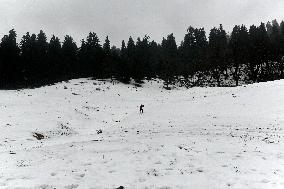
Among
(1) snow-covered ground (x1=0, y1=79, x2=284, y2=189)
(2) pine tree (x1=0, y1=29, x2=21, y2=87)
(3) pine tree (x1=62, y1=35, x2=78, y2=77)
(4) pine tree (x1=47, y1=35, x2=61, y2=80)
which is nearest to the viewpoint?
(1) snow-covered ground (x1=0, y1=79, x2=284, y2=189)

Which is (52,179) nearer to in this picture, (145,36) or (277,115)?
(277,115)

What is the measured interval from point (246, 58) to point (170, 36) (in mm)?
60354

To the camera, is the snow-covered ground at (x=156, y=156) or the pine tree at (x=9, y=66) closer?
the snow-covered ground at (x=156, y=156)

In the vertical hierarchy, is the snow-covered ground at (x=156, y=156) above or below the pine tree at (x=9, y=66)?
below

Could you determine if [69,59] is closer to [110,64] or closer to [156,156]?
[110,64]

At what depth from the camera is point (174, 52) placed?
136 m

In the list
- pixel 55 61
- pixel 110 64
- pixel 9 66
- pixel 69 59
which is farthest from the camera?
pixel 69 59

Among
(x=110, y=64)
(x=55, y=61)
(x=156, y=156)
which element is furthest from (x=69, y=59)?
(x=156, y=156)

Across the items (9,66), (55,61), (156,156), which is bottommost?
(156,156)

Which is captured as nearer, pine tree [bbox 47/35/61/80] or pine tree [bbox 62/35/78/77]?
pine tree [bbox 47/35/61/80]

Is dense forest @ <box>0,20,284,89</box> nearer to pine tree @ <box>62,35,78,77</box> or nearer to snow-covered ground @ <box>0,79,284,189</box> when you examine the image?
pine tree @ <box>62,35,78,77</box>

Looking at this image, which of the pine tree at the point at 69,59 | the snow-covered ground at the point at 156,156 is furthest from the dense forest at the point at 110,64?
the snow-covered ground at the point at 156,156

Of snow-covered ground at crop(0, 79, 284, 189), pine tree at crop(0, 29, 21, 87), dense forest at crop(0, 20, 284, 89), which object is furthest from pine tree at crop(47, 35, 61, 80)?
snow-covered ground at crop(0, 79, 284, 189)

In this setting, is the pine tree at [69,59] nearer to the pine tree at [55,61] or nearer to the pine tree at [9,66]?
the pine tree at [55,61]
